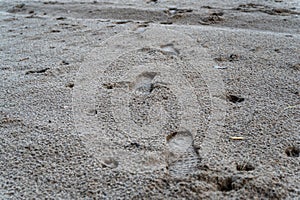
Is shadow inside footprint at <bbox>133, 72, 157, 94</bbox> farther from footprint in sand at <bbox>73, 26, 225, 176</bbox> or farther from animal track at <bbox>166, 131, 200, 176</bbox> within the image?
animal track at <bbox>166, 131, 200, 176</bbox>

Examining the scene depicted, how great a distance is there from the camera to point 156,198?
3.40ft

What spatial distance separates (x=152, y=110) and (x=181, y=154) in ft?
1.04

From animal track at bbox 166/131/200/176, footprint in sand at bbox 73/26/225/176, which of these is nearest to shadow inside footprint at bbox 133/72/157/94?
footprint in sand at bbox 73/26/225/176

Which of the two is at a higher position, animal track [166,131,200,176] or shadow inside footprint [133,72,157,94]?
shadow inside footprint [133,72,157,94]

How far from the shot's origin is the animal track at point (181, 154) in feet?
3.78

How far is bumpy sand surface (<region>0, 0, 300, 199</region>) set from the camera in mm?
1104

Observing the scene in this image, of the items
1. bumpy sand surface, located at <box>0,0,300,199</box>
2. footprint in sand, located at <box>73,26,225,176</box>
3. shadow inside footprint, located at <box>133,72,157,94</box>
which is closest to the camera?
bumpy sand surface, located at <box>0,0,300,199</box>

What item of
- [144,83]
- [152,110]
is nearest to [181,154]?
[152,110]

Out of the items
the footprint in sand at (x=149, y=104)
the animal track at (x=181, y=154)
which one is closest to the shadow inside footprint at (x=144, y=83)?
the footprint in sand at (x=149, y=104)

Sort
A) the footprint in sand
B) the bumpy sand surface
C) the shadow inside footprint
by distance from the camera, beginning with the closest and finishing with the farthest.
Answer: the bumpy sand surface → the footprint in sand → the shadow inside footprint

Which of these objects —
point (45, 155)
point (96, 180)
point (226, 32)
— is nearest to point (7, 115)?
point (45, 155)

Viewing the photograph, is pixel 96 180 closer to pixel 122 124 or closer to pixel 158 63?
pixel 122 124

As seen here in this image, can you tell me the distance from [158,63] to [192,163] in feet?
2.75

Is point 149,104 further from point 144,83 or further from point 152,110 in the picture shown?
point 144,83
